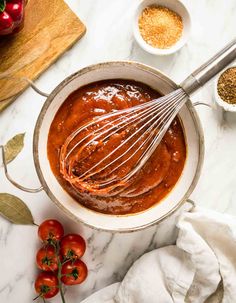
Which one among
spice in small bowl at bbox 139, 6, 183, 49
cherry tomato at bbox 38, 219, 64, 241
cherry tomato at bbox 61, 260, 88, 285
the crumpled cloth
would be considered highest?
spice in small bowl at bbox 139, 6, 183, 49

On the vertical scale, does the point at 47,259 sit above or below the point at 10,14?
below

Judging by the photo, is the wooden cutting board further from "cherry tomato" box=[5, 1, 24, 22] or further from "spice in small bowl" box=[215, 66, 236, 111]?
"spice in small bowl" box=[215, 66, 236, 111]

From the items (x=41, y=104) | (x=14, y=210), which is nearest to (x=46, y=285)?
(x=14, y=210)

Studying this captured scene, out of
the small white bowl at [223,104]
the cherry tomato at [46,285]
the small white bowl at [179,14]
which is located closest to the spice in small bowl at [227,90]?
the small white bowl at [223,104]

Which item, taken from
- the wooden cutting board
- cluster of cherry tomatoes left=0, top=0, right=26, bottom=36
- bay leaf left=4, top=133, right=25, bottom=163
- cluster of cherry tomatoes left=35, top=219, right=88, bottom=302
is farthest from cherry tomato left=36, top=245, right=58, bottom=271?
cluster of cherry tomatoes left=0, top=0, right=26, bottom=36

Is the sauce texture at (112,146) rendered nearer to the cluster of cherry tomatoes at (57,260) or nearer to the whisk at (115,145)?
the whisk at (115,145)

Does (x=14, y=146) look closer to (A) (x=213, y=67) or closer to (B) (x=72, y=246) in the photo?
(B) (x=72, y=246)
